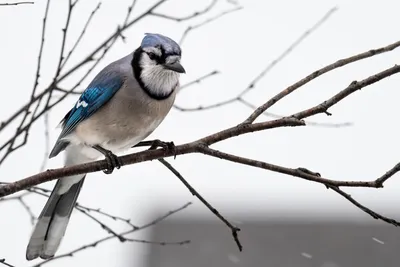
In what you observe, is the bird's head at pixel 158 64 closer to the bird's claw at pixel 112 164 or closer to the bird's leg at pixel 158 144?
the bird's leg at pixel 158 144

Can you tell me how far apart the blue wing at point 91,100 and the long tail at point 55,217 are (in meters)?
0.09

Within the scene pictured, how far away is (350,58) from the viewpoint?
7.58 ft

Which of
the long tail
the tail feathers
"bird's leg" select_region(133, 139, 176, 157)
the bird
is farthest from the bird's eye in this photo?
the tail feathers

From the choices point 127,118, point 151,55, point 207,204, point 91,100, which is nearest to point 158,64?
point 151,55

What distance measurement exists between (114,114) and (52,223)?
18.9 inches

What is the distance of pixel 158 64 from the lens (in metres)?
3.01

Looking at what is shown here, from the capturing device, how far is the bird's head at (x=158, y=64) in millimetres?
2918

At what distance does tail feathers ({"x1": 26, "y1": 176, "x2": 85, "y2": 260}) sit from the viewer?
300 centimetres

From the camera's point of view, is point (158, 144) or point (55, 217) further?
point (55, 217)

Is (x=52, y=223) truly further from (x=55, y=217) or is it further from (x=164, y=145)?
(x=164, y=145)

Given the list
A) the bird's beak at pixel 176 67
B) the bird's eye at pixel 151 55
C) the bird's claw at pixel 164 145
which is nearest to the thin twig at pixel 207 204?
the bird's claw at pixel 164 145

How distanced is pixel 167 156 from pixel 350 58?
0.64 meters

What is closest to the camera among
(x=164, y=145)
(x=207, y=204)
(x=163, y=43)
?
(x=207, y=204)

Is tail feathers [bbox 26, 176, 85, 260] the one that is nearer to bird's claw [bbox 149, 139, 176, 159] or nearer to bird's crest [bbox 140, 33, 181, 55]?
bird's claw [bbox 149, 139, 176, 159]
